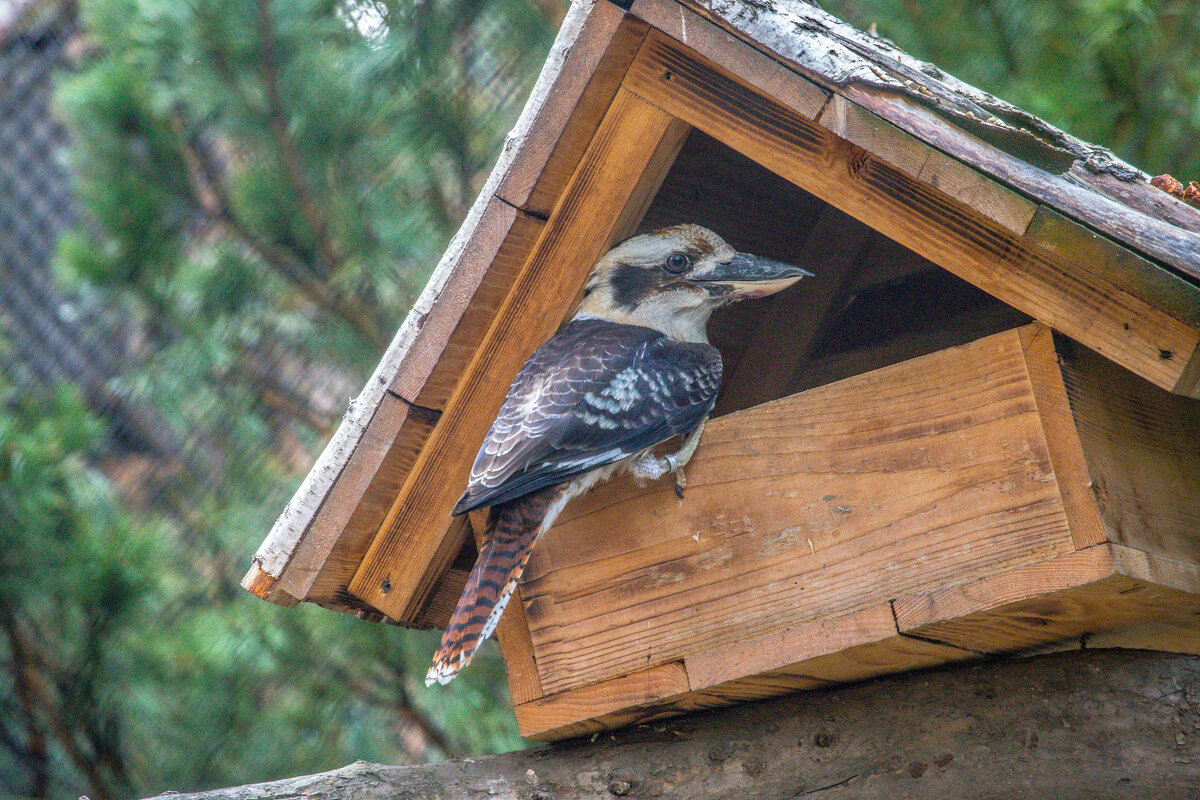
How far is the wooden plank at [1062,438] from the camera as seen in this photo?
1.55 meters

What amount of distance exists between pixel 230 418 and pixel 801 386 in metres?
2.59

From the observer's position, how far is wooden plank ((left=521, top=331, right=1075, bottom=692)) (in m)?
1.65

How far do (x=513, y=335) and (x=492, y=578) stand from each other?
49cm

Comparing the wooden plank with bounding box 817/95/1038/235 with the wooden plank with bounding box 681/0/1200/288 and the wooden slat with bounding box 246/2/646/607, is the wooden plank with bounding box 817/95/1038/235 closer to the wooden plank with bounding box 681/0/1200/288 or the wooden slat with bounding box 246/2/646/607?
the wooden plank with bounding box 681/0/1200/288

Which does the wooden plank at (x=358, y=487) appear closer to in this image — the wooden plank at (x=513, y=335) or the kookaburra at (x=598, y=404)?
the wooden plank at (x=513, y=335)

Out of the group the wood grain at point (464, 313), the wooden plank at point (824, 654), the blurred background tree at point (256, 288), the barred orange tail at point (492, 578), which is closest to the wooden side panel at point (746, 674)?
the wooden plank at point (824, 654)

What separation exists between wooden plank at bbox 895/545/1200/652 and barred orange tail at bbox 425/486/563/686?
25.3 inches

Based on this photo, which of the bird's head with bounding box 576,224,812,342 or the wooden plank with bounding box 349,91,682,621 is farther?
the bird's head with bounding box 576,224,812,342

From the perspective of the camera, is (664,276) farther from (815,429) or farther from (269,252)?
(269,252)

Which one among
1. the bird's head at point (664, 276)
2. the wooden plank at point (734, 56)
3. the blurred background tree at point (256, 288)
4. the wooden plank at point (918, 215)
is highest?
the wooden plank at point (734, 56)

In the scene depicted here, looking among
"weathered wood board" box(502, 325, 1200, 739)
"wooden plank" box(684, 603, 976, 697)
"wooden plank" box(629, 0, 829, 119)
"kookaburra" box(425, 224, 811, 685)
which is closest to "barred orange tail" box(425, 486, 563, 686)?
"kookaburra" box(425, 224, 811, 685)

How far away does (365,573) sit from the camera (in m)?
2.17

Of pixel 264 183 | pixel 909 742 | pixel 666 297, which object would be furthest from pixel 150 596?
pixel 909 742

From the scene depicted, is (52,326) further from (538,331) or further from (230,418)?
(538,331)
